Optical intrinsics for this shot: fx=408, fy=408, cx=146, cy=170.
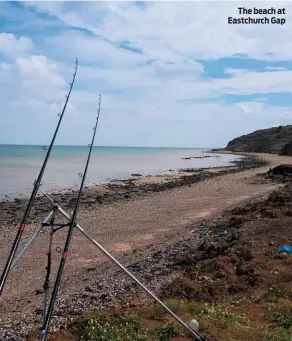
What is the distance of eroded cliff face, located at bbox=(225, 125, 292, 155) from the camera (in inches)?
4933

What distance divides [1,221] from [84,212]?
448 cm

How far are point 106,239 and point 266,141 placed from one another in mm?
129233

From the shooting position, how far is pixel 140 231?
56.3ft

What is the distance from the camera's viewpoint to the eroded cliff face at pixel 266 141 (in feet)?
411

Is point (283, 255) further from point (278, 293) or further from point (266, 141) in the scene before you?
point (266, 141)

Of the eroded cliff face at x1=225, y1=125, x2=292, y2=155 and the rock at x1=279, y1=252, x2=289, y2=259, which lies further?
the eroded cliff face at x1=225, y1=125, x2=292, y2=155

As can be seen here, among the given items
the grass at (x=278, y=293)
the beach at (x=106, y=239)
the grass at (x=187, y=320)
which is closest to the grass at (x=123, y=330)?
the grass at (x=187, y=320)

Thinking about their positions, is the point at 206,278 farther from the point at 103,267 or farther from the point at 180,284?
the point at 103,267

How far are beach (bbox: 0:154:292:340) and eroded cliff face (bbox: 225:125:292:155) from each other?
90059mm

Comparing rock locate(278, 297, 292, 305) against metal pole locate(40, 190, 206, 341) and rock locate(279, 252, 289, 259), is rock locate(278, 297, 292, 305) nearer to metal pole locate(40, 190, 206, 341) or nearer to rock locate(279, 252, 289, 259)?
metal pole locate(40, 190, 206, 341)

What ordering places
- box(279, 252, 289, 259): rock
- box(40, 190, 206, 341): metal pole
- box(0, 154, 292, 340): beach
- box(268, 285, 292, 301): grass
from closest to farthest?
1. box(40, 190, 206, 341): metal pole
2. box(268, 285, 292, 301): grass
3. box(0, 154, 292, 340): beach
4. box(279, 252, 289, 259): rock

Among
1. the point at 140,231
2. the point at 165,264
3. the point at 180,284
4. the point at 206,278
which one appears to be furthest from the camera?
the point at 140,231

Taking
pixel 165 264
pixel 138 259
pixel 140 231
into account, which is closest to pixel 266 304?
pixel 165 264

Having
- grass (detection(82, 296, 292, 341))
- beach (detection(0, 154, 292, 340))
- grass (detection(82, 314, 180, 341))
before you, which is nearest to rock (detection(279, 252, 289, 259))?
beach (detection(0, 154, 292, 340))
